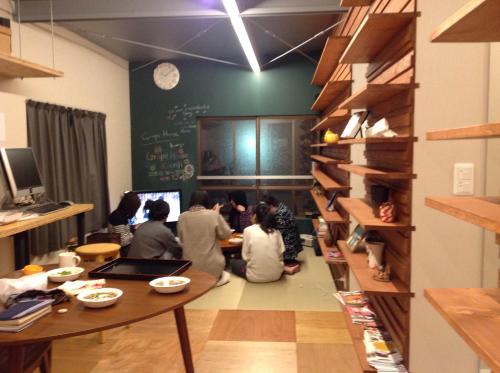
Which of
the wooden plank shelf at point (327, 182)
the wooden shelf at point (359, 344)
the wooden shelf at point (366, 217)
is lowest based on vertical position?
the wooden shelf at point (359, 344)

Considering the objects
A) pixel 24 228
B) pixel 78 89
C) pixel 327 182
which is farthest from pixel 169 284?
pixel 78 89

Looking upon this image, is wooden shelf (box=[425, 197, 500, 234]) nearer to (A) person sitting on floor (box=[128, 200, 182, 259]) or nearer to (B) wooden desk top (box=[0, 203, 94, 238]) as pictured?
(B) wooden desk top (box=[0, 203, 94, 238])

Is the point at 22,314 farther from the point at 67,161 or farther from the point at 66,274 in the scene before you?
the point at 67,161

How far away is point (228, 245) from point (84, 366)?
270 centimetres

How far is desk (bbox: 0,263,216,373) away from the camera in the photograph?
5.23 ft

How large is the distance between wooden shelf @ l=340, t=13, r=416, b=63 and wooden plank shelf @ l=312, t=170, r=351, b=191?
1469mm

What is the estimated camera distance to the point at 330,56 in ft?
14.3

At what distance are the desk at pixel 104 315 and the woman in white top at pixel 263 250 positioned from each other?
2.65 meters

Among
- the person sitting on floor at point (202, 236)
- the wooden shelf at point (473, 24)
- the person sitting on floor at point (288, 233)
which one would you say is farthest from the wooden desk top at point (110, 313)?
the person sitting on floor at point (288, 233)

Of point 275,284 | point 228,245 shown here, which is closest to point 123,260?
point 275,284

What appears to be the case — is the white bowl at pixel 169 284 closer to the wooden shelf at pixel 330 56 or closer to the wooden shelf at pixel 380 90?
the wooden shelf at pixel 380 90

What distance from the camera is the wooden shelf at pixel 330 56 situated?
3.77 meters

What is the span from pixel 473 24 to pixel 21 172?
11.3ft

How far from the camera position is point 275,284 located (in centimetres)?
478
